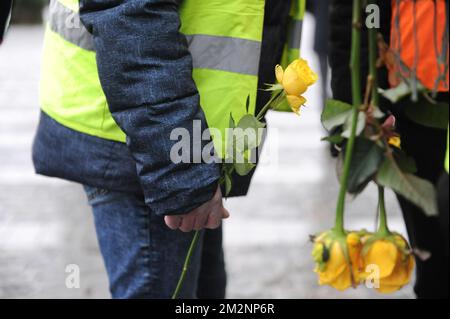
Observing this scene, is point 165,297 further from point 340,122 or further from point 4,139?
point 4,139

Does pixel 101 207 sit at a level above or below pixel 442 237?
above

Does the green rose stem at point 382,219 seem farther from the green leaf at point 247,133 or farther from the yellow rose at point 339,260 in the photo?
the green leaf at point 247,133

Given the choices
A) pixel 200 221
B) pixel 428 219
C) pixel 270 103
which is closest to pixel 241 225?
pixel 428 219

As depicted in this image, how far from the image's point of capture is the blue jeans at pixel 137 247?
6.61 ft

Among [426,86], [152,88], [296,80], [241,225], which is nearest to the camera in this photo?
[296,80]

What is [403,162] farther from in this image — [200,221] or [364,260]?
[200,221]

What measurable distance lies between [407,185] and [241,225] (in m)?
3.55

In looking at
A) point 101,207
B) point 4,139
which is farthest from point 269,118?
point 101,207

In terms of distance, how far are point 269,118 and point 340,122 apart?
6.04 metres

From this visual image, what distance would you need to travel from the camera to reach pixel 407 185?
3.37 feet

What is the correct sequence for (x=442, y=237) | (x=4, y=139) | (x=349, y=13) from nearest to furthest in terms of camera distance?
(x=349, y=13), (x=442, y=237), (x=4, y=139)

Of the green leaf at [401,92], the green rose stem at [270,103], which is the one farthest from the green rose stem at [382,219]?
the green rose stem at [270,103]

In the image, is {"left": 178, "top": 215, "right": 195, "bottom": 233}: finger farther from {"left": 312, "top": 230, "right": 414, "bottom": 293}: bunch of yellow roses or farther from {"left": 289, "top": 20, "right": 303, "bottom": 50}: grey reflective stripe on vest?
{"left": 312, "top": 230, "right": 414, "bottom": 293}: bunch of yellow roses
